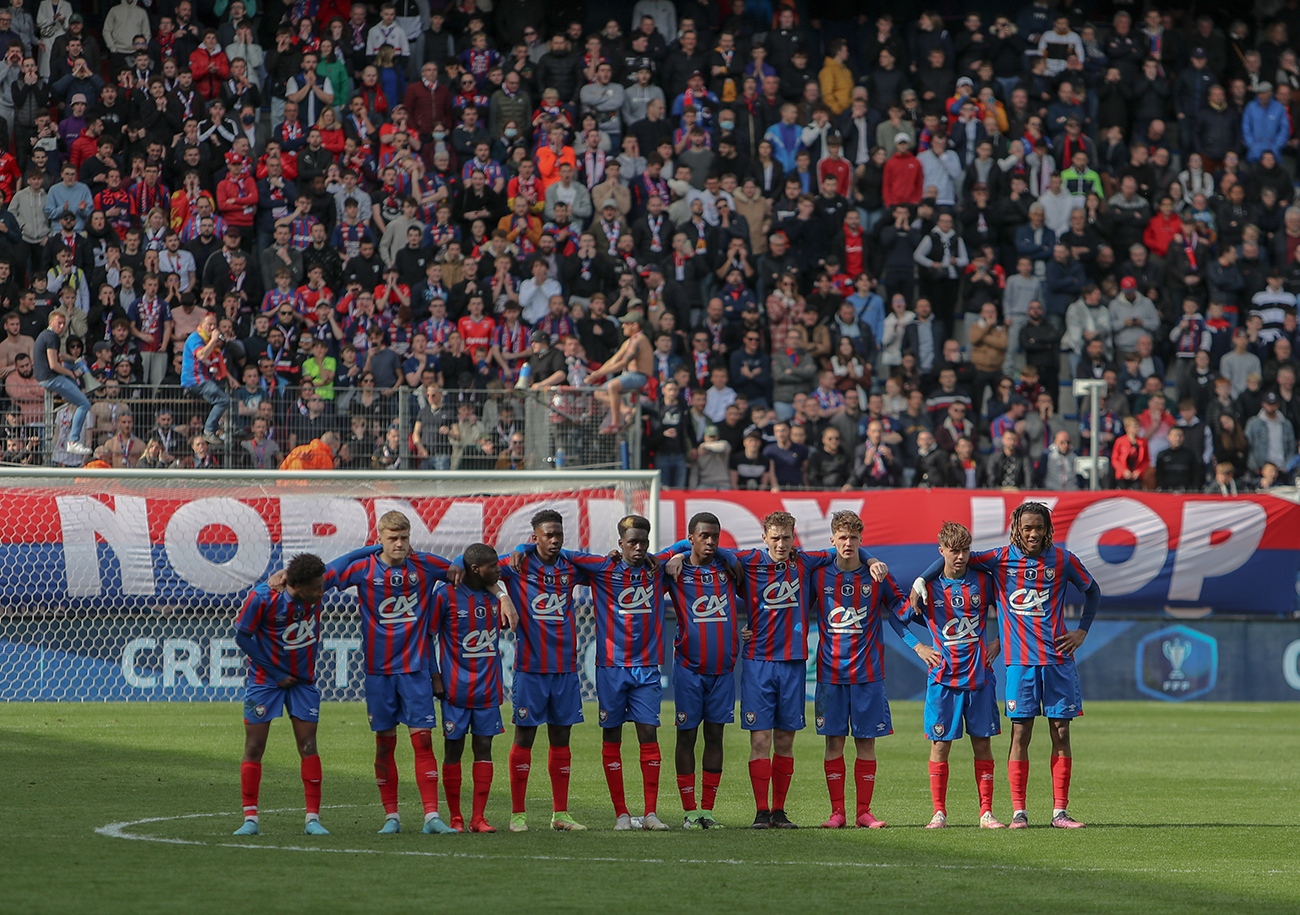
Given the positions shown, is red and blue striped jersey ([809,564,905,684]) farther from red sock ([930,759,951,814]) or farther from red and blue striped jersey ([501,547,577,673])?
red and blue striped jersey ([501,547,577,673])

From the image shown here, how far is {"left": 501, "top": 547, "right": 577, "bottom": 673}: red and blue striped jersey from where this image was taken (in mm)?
9672

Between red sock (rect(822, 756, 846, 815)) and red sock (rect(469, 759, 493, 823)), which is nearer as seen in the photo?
red sock (rect(469, 759, 493, 823))

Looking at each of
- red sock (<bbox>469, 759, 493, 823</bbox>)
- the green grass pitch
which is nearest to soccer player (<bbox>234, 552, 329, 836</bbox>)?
the green grass pitch

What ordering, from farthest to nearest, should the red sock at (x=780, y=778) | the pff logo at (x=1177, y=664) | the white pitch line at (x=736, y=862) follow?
the pff logo at (x=1177, y=664), the red sock at (x=780, y=778), the white pitch line at (x=736, y=862)

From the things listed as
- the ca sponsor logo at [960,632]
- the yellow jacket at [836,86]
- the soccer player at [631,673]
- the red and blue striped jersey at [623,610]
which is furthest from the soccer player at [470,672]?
the yellow jacket at [836,86]

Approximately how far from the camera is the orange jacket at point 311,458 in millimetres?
16844

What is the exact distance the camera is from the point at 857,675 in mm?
10000

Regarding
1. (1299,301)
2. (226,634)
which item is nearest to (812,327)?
(1299,301)

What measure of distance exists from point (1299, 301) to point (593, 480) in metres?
13.1

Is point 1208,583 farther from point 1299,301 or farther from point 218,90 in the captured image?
point 218,90

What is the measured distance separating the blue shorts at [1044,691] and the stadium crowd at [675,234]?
27.6 ft

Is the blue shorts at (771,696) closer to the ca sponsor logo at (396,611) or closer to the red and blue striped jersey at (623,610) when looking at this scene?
the red and blue striped jersey at (623,610)

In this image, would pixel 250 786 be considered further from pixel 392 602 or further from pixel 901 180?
pixel 901 180

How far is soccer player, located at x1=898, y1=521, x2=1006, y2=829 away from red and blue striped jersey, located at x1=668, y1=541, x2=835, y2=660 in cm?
66
